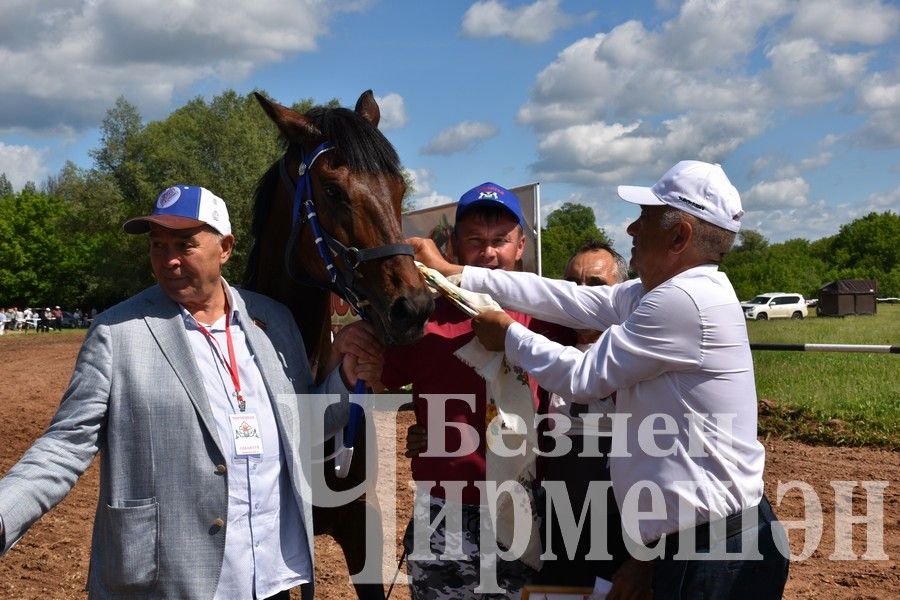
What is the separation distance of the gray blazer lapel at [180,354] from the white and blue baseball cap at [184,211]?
27 cm

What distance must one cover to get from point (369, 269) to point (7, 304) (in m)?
68.0

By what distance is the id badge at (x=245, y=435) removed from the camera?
2383 mm

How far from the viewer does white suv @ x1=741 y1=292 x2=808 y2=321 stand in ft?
148

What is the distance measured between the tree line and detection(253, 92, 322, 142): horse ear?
1268 centimetres

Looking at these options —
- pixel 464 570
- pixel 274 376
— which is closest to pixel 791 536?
pixel 464 570

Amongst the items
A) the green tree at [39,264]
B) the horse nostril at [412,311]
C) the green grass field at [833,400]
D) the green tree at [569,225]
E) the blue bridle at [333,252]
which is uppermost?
the green tree at [569,225]

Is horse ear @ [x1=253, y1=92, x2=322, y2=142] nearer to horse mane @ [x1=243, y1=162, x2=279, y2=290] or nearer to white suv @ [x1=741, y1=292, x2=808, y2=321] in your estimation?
horse mane @ [x1=243, y1=162, x2=279, y2=290]

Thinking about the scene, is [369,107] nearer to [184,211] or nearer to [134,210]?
[184,211]

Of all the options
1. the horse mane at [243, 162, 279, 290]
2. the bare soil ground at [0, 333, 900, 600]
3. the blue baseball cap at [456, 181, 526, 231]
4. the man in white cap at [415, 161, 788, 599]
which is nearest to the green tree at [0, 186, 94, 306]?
the bare soil ground at [0, 333, 900, 600]

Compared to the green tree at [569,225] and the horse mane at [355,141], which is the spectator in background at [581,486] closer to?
the horse mane at [355,141]

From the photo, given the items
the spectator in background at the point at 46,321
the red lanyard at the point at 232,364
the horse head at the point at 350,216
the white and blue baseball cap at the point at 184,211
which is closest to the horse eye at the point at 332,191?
the horse head at the point at 350,216

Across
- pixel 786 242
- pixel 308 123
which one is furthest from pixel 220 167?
pixel 786 242

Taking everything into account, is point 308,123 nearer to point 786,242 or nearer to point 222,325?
point 222,325

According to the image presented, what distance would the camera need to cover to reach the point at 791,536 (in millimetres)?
6273
